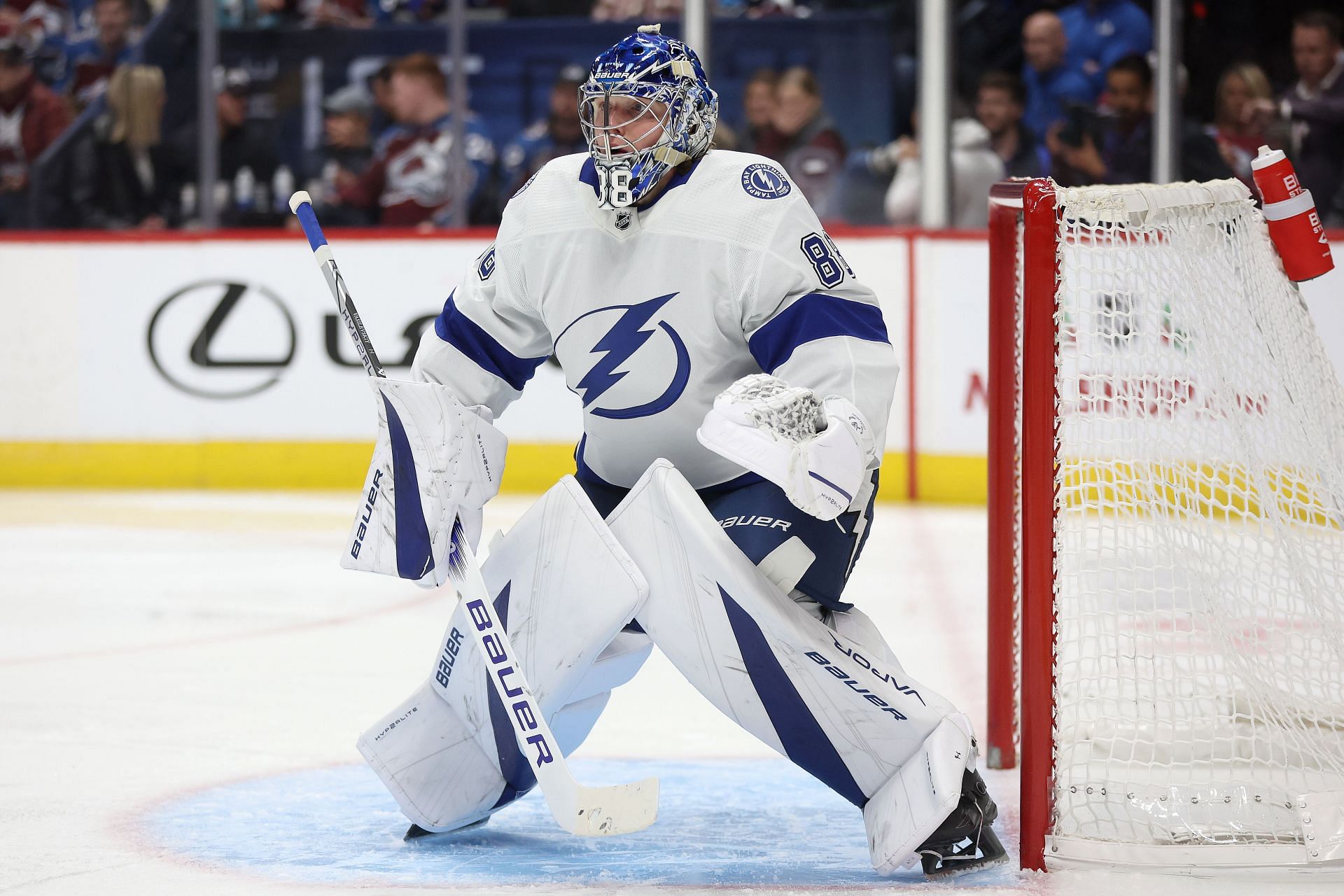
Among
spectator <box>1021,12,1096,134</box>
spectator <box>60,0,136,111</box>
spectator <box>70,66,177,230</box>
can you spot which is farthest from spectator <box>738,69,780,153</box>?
spectator <box>60,0,136,111</box>

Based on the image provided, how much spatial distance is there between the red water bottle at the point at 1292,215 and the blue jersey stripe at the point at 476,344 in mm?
1021

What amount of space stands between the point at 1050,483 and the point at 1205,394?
1.62 ft

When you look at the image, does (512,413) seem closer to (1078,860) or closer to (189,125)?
(189,125)

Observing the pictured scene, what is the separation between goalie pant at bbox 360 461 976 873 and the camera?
212cm

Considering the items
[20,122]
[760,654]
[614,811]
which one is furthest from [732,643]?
[20,122]

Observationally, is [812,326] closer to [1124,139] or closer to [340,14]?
[1124,139]

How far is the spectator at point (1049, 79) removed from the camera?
6.30 m

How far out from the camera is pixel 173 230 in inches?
265

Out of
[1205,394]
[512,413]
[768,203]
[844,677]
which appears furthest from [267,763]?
[512,413]

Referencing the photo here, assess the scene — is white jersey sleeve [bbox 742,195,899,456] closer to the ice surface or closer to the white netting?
the white netting

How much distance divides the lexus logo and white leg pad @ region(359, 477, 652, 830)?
14.6 feet

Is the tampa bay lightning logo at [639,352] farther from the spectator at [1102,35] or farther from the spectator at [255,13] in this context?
the spectator at [255,13]

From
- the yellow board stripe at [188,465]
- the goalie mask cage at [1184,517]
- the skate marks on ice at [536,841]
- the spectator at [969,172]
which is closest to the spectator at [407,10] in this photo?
the yellow board stripe at [188,465]

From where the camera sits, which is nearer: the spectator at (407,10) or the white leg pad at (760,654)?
the white leg pad at (760,654)
